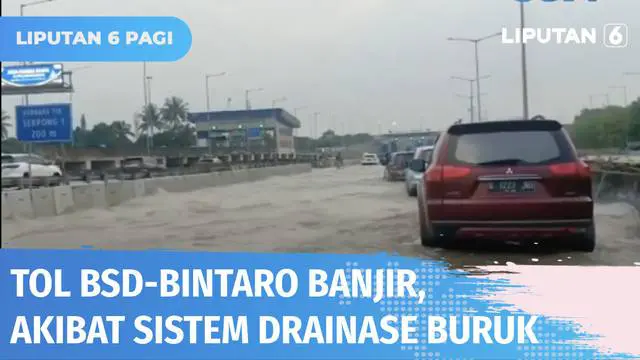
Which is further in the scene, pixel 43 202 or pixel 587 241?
pixel 43 202

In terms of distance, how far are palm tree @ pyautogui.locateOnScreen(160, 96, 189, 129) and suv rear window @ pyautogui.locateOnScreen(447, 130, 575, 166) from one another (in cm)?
348

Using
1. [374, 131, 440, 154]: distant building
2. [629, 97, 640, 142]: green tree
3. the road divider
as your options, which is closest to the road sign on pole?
the road divider

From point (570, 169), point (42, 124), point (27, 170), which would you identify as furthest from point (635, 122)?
point (27, 170)

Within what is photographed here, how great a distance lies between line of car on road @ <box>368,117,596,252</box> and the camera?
4770mm

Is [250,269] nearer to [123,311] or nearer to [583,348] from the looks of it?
[123,311]

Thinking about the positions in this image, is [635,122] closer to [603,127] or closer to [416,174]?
[603,127]

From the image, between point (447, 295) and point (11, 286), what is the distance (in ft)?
10.1

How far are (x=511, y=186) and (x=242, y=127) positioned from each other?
4.42 m

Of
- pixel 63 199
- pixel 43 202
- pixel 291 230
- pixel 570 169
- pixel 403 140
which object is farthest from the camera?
A: pixel 63 199

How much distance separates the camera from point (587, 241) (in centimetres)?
493

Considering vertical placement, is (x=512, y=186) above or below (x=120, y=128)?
below

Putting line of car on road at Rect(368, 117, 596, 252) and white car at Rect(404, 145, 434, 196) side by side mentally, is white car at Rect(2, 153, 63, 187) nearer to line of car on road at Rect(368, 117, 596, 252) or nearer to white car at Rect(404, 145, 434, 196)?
white car at Rect(404, 145, 434, 196)

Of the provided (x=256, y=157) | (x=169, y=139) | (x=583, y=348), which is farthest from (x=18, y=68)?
(x=256, y=157)

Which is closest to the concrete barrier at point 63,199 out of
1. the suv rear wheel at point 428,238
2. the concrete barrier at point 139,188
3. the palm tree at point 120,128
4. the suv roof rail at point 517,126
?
the palm tree at point 120,128
